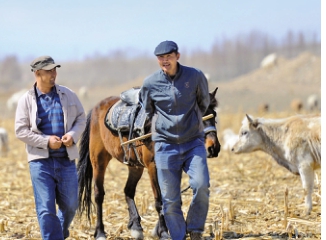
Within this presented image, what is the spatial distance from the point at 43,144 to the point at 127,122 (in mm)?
2421

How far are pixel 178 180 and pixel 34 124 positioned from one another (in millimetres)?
1739

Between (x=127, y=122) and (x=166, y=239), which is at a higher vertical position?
(x=127, y=122)

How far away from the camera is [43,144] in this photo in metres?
6.93

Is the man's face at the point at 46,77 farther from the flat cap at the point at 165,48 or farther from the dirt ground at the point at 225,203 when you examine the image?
the dirt ground at the point at 225,203

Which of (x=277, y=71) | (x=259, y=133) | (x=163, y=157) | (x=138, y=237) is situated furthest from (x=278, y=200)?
(x=277, y=71)

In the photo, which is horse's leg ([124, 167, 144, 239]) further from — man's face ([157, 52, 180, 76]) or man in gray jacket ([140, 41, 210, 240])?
man's face ([157, 52, 180, 76])

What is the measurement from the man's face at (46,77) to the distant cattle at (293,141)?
224 inches

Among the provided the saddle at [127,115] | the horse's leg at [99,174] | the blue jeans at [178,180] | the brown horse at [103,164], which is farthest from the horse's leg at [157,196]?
the blue jeans at [178,180]

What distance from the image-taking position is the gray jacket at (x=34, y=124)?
22.8 feet

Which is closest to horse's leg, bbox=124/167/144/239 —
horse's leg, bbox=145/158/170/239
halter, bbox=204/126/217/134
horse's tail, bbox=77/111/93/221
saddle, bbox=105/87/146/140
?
horse's leg, bbox=145/158/170/239

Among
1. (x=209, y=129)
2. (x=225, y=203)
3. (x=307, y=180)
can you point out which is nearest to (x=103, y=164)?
(x=209, y=129)

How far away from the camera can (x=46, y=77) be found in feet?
22.9

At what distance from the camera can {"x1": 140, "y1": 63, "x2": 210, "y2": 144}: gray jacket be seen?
7.02 metres

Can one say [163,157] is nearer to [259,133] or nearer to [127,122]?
[127,122]
